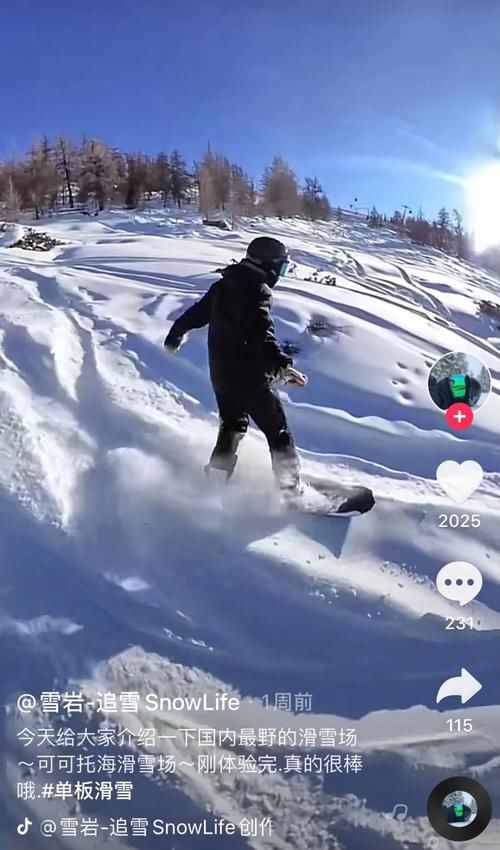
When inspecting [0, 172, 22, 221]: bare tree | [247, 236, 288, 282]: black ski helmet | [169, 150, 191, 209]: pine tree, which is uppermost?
[169, 150, 191, 209]: pine tree

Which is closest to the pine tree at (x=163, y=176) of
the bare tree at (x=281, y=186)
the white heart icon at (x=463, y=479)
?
the bare tree at (x=281, y=186)

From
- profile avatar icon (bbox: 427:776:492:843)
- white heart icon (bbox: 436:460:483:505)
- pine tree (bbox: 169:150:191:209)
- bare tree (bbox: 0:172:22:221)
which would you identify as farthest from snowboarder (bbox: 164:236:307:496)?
profile avatar icon (bbox: 427:776:492:843)

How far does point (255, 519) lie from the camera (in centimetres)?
153

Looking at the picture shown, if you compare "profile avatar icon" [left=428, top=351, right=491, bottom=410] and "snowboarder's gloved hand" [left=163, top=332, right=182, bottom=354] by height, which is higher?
"snowboarder's gloved hand" [left=163, top=332, right=182, bottom=354]

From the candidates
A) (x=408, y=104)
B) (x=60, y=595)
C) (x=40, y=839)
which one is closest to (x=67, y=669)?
(x=60, y=595)

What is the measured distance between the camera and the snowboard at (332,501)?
4.97ft

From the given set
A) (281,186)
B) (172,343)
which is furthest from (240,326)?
(281,186)

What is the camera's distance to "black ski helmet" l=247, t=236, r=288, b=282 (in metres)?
1.53

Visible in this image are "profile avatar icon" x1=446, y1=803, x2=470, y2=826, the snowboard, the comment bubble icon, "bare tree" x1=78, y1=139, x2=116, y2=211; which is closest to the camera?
"profile avatar icon" x1=446, y1=803, x2=470, y2=826

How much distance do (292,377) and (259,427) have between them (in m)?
0.15

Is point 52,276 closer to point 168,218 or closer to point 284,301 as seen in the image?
point 168,218

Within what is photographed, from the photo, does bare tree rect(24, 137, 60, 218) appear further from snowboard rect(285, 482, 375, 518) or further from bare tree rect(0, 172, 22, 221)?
snowboard rect(285, 482, 375, 518)

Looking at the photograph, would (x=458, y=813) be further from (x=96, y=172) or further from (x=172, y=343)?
(x=96, y=172)

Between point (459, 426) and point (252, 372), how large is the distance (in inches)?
20.2
